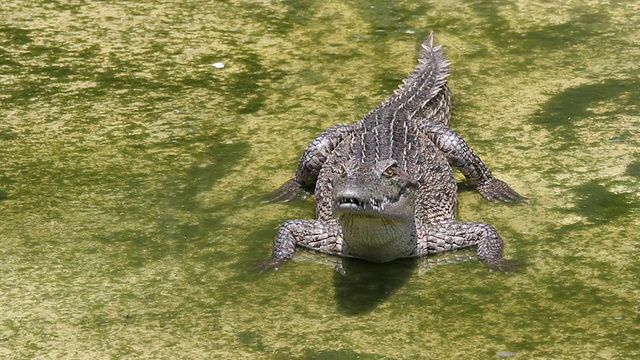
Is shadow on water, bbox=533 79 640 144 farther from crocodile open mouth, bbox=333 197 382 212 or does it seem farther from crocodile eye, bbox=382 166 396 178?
crocodile open mouth, bbox=333 197 382 212

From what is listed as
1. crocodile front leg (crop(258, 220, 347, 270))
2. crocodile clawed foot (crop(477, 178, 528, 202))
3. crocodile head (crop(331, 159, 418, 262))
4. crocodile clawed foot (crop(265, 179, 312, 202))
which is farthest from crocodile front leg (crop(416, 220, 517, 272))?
crocodile clawed foot (crop(265, 179, 312, 202))

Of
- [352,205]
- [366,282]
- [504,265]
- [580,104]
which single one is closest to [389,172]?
[352,205]

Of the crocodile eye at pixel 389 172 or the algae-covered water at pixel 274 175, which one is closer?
the algae-covered water at pixel 274 175

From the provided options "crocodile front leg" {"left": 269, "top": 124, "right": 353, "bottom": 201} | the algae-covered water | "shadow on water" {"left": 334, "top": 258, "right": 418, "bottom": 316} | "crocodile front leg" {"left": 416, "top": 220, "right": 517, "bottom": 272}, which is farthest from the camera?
"crocodile front leg" {"left": 269, "top": 124, "right": 353, "bottom": 201}

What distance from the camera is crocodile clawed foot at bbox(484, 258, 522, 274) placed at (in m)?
5.63

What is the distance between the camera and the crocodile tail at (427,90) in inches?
285

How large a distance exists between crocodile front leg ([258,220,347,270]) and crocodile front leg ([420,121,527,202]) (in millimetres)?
1057

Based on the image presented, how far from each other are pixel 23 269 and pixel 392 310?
74.6 inches

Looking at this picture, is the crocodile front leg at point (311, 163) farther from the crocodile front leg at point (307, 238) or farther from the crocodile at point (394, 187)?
the crocodile front leg at point (307, 238)

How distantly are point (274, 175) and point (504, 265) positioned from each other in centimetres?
178

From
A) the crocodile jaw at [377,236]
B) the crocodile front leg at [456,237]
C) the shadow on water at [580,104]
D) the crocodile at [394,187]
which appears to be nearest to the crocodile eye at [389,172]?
the crocodile at [394,187]

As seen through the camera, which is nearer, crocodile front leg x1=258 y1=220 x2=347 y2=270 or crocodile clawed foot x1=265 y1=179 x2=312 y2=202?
crocodile front leg x1=258 y1=220 x2=347 y2=270

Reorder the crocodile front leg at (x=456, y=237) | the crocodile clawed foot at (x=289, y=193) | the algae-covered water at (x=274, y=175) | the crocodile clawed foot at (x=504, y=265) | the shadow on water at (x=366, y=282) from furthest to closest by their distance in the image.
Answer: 1. the crocodile clawed foot at (x=289, y=193)
2. the crocodile front leg at (x=456, y=237)
3. the crocodile clawed foot at (x=504, y=265)
4. the shadow on water at (x=366, y=282)
5. the algae-covered water at (x=274, y=175)

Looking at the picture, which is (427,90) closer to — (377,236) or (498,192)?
(498,192)
